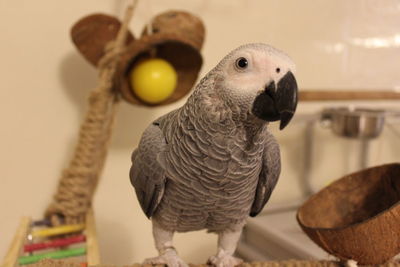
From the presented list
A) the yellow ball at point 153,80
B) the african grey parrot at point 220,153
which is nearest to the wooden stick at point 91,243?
the african grey parrot at point 220,153

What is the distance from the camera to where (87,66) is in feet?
3.68

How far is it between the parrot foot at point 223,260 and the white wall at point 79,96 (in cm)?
12

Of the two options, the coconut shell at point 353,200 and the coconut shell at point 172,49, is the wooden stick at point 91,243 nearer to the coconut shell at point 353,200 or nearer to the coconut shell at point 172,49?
the coconut shell at point 172,49

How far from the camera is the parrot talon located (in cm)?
62

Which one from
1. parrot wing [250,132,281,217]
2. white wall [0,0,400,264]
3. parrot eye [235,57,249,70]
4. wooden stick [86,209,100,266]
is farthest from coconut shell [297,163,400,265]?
wooden stick [86,209,100,266]

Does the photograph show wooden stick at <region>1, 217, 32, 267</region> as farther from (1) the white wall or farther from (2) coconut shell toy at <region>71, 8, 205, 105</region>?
(2) coconut shell toy at <region>71, 8, 205, 105</region>

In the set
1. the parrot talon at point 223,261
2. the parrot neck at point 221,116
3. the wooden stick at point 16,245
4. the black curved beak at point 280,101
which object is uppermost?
the black curved beak at point 280,101

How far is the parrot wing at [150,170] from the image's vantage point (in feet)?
1.81

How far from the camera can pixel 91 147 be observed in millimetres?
976

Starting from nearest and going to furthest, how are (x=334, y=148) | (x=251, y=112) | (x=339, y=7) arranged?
(x=251, y=112)
(x=339, y=7)
(x=334, y=148)

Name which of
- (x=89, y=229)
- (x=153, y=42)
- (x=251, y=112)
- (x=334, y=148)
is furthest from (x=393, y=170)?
(x=334, y=148)

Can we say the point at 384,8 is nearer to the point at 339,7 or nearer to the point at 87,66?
the point at 339,7

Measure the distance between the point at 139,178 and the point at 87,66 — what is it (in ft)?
2.20

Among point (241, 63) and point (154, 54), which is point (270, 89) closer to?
point (241, 63)
